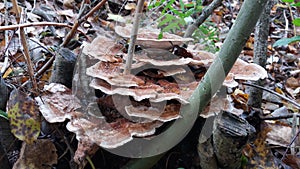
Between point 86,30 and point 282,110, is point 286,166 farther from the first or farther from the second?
point 86,30

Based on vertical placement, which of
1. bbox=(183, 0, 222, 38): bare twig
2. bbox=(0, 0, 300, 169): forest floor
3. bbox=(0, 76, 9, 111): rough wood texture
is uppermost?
bbox=(183, 0, 222, 38): bare twig

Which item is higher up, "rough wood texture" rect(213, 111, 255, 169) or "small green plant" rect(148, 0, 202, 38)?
"small green plant" rect(148, 0, 202, 38)

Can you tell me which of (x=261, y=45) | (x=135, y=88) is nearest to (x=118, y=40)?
(x=135, y=88)

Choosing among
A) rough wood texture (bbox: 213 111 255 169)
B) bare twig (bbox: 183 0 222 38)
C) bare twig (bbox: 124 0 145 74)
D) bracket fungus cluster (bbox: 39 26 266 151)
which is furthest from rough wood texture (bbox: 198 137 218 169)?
bare twig (bbox: 183 0 222 38)

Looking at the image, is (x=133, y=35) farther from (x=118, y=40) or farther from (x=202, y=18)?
(x=202, y=18)

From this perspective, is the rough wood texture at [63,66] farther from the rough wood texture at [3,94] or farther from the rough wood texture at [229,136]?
the rough wood texture at [229,136]

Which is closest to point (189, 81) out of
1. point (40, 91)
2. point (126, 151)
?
point (126, 151)

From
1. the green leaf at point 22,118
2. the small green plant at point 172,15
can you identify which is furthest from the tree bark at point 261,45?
the green leaf at point 22,118

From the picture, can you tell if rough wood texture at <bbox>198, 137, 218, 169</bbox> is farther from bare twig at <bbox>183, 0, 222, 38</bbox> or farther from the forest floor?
bare twig at <bbox>183, 0, 222, 38</bbox>
